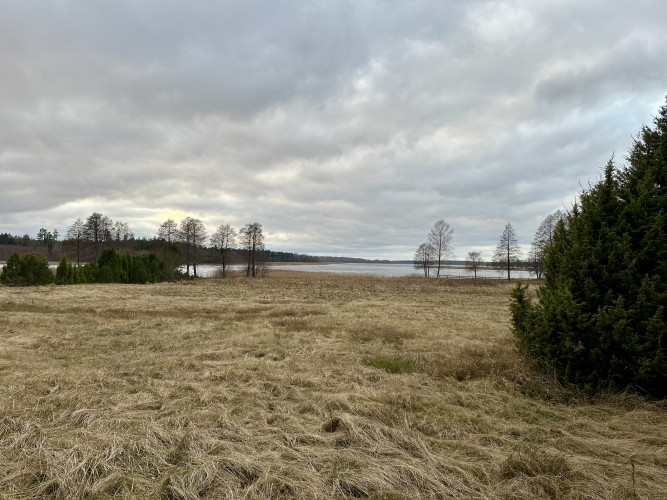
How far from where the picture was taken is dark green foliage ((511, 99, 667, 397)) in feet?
16.6

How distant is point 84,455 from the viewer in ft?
11.5

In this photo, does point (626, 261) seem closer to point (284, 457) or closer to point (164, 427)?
point (284, 457)

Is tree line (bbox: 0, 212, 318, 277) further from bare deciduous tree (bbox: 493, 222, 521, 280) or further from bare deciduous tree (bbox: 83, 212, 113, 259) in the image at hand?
bare deciduous tree (bbox: 493, 222, 521, 280)

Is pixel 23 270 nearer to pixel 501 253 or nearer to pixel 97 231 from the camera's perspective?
pixel 97 231

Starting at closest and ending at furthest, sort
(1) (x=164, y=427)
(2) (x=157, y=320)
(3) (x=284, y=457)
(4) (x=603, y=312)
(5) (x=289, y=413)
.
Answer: (3) (x=284, y=457) → (1) (x=164, y=427) → (5) (x=289, y=413) → (4) (x=603, y=312) → (2) (x=157, y=320)

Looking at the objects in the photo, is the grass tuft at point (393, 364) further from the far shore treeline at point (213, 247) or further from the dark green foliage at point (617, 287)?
the far shore treeline at point (213, 247)

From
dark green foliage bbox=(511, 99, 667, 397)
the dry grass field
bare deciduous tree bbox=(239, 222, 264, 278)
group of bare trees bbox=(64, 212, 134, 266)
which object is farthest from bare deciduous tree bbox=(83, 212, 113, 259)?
dark green foliage bbox=(511, 99, 667, 397)

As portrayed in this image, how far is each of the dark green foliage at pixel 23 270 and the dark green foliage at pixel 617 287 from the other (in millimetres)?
35537

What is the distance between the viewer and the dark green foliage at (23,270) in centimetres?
2777

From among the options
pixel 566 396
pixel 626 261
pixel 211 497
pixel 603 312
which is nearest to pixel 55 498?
pixel 211 497

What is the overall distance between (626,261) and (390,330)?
7.29m

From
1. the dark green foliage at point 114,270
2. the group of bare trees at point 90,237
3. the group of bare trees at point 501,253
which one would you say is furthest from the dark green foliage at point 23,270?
the group of bare trees at point 501,253

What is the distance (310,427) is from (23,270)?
33.9 metres

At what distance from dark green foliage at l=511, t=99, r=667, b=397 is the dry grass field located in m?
0.44
